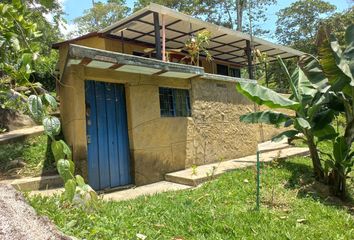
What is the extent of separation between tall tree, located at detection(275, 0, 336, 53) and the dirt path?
30.2 meters

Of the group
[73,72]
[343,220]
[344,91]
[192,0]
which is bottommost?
[343,220]

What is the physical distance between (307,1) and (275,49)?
19.4 meters

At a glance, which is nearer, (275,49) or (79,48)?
(79,48)

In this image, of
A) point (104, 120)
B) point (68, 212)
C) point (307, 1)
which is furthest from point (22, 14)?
point (307, 1)

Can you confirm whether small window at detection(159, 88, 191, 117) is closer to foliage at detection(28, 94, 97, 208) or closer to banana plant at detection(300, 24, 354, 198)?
banana plant at detection(300, 24, 354, 198)

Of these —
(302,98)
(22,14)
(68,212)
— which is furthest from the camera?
(302,98)

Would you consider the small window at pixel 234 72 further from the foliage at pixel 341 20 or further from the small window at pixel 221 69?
the foliage at pixel 341 20

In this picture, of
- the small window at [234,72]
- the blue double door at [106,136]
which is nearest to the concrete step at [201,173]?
the blue double door at [106,136]

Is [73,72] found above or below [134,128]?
above

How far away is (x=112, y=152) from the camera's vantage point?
7.02 metres

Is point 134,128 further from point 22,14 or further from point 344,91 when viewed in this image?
point 22,14

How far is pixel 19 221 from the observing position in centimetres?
190

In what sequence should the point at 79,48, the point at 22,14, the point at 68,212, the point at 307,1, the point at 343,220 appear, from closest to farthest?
1. the point at 22,14
2. the point at 68,212
3. the point at 343,220
4. the point at 79,48
5. the point at 307,1

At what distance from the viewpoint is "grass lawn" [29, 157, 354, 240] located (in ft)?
10.9
